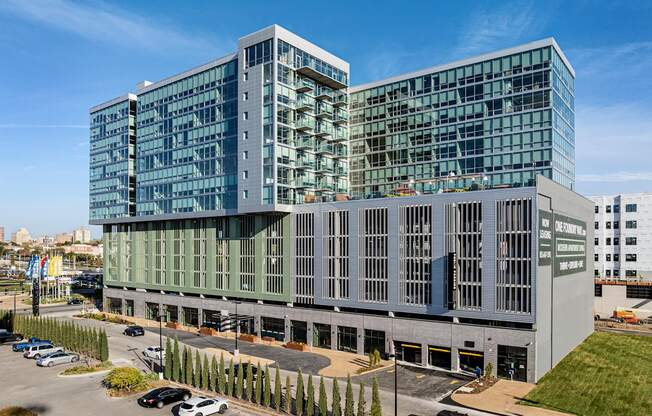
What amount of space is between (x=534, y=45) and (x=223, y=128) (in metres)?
46.8

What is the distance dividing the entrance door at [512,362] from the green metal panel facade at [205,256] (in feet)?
101

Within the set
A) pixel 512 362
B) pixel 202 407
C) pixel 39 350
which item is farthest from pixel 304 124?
pixel 39 350

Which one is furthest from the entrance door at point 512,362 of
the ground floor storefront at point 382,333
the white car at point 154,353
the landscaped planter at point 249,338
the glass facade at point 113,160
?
the glass facade at point 113,160

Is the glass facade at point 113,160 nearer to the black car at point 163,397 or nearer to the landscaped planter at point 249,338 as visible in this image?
the landscaped planter at point 249,338

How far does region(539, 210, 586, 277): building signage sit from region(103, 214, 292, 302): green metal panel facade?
112 feet

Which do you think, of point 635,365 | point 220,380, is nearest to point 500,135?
point 635,365

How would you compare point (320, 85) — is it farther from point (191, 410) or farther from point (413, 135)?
point (191, 410)

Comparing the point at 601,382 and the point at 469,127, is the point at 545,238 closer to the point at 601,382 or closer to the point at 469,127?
the point at 601,382

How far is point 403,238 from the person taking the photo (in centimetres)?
6119

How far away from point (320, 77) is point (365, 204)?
23.7 metres

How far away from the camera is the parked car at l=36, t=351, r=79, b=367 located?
197ft

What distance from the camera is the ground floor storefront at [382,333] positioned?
52500 millimetres

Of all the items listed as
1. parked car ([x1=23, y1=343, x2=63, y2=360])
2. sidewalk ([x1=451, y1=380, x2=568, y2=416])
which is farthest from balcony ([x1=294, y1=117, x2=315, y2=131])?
parked car ([x1=23, y1=343, x2=63, y2=360])

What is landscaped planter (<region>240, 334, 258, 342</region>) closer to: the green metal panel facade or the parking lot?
the green metal panel facade
